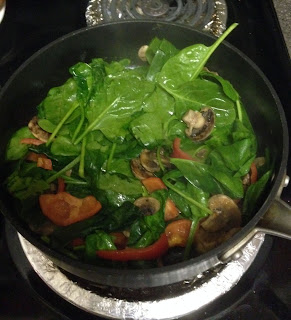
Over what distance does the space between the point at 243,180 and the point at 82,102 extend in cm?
44

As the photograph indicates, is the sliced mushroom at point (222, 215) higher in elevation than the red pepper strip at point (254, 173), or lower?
lower

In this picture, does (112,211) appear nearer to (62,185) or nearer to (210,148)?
(62,185)

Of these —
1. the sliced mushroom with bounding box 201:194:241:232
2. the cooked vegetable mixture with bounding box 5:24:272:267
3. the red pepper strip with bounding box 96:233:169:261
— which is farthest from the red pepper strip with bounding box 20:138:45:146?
the sliced mushroom with bounding box 201:194:241:232

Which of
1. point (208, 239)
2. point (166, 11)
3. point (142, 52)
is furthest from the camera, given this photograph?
point (166, 11)

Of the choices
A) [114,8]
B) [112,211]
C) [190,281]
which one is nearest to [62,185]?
[112,211]

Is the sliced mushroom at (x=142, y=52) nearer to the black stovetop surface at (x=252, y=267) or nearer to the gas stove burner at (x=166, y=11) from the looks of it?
the gas stove burner at (x=166, y=11)

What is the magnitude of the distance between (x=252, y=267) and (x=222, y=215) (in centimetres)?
19

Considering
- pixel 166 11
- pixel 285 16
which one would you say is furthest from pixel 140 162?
pixel 285 16

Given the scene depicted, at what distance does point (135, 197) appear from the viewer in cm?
102

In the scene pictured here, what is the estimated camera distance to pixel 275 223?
83cm

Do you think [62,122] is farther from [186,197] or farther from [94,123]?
[186,197]

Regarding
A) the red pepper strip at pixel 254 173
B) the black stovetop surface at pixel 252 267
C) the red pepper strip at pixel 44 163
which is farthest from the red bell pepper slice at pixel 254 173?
the red pepper strip at pixel 44 163

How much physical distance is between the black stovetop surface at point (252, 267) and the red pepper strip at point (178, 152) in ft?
0.91

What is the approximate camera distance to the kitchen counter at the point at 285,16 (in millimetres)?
1373
